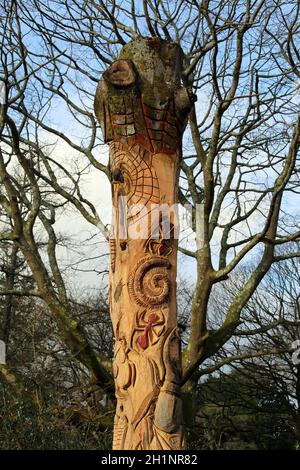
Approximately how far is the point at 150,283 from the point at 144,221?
2.02 ft

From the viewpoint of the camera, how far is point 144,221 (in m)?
5.73

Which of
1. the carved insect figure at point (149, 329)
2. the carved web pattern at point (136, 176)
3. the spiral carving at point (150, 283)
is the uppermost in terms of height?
the carved web pattern at point (136, 176)

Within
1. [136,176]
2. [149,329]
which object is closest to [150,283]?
[149,329]

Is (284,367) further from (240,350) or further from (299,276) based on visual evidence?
(299,276)

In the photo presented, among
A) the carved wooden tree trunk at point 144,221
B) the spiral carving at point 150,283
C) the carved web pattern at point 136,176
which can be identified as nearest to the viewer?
the carved wooden tree trunk at point 144,221

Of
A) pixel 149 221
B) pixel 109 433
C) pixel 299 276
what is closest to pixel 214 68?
pixel 149 221

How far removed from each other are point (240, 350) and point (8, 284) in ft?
22.5

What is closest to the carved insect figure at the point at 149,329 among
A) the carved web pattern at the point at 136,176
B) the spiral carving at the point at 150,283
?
the spiral carving at the point at 150,283

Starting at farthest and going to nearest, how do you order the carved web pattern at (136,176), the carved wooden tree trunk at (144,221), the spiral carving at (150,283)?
1. the carved web pattern at (136,176)
2. the spiral carving at (150,283)
3. the carved wooden tree trunk at (144,221)

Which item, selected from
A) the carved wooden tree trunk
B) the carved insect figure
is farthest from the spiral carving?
the carved insect figure

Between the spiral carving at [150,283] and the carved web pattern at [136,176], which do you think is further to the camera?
the carved web pattern at [136,176]

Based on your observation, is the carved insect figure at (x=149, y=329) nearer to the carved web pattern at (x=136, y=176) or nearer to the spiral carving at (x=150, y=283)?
the spiral carving at (x=150, y=283)

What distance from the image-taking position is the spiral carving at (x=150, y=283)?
5551 millimetres

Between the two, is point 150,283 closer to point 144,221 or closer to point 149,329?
point 149,329
